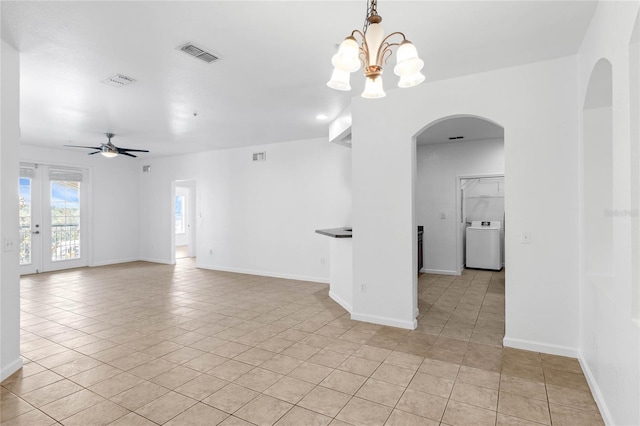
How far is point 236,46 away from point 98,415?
2915mm

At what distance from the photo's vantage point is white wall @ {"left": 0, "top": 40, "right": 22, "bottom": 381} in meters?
2.75

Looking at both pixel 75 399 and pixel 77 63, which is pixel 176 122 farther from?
pixel 75 399

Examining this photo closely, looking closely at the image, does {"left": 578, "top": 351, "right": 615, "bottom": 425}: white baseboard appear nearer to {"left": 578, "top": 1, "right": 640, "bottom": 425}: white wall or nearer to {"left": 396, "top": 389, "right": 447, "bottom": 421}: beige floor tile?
{"left": 578, "top": 1, "right": 640, "bottom": 425}: white wall

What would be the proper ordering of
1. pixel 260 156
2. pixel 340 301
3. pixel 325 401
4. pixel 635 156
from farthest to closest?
pixel 260 156 → pixel 340 301 → pixel 325 401 → pixel 635 156

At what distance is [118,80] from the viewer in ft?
11.8

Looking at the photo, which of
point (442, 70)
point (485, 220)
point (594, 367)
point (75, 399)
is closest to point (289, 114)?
point (442, 70)

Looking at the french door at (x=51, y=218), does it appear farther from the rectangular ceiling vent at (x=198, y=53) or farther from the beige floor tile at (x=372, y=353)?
the beige floor tile at (x=372, y=353)

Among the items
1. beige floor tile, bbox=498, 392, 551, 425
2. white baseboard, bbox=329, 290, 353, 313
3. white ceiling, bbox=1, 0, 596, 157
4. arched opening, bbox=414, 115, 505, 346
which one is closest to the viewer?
beige floor tile, bbox=498, 392, 551, 425

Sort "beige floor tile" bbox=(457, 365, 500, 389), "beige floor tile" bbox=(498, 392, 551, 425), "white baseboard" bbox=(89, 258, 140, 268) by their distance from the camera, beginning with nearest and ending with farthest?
"beige floor tile" bbox=(498, 392, 551, 425), "beige floor tile" bbox=(457, 365, 500, 389), "white baseboard" bbox=(89, 258, 140, 268)

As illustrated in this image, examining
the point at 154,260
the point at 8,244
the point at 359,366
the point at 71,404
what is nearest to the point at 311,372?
the point at 359,366

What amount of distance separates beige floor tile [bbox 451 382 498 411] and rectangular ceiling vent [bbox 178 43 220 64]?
3.39 metres

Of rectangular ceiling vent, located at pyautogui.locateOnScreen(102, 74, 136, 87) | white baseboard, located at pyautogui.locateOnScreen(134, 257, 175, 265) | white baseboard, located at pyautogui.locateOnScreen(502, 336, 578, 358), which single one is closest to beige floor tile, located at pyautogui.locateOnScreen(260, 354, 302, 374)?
white baseboard, located at pyautogui.locateOnScreen(502, 336, 578, 358)

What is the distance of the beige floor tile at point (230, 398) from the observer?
2.37 metres

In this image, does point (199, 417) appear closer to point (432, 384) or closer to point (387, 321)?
point (432, 384)
